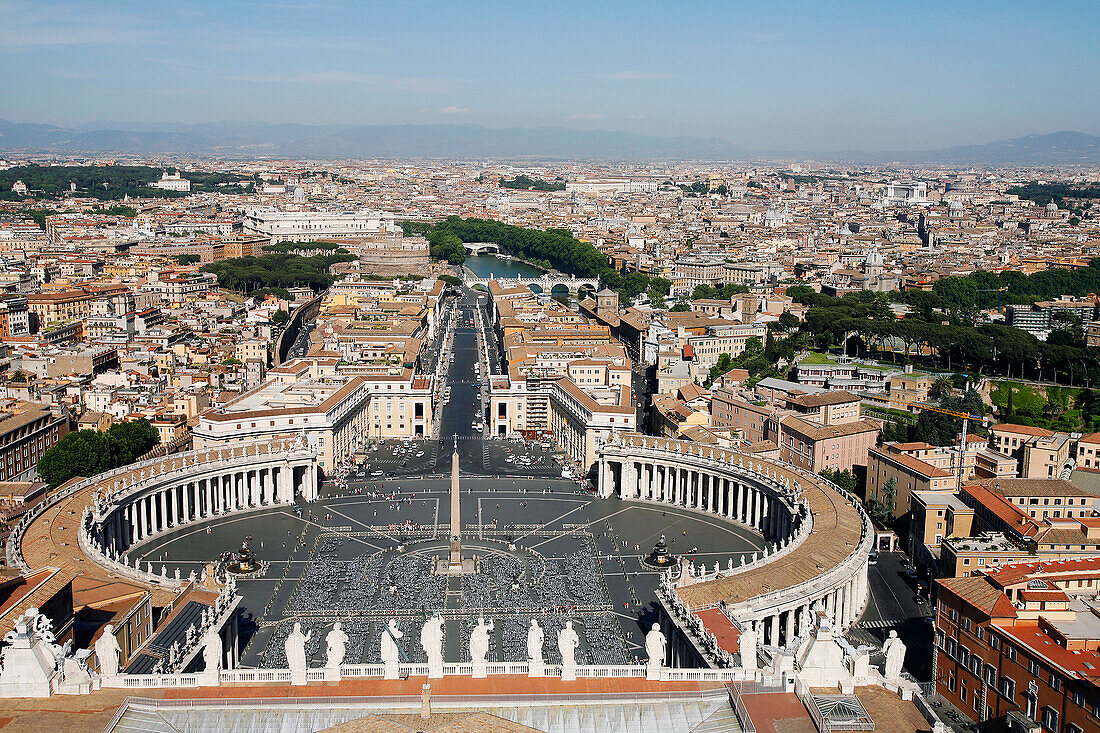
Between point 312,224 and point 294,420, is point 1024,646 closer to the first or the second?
point 294,420

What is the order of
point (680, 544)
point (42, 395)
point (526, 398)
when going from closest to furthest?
point (680, 544)
point (42, 395)
point (526, 398)

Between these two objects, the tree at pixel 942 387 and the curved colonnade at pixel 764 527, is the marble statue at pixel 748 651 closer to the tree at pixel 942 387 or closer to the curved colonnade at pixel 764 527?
the curved colonnade at pixel 764 527

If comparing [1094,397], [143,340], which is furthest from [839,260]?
[143,340]

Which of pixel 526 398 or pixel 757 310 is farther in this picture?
pixel 757 310

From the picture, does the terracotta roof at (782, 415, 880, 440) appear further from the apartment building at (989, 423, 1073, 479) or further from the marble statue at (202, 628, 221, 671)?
the marble statue at (202, 628, 221, 671)

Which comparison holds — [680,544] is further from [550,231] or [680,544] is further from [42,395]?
[550,231]

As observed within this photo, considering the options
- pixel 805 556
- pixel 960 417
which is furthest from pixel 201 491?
pixel 960 417
